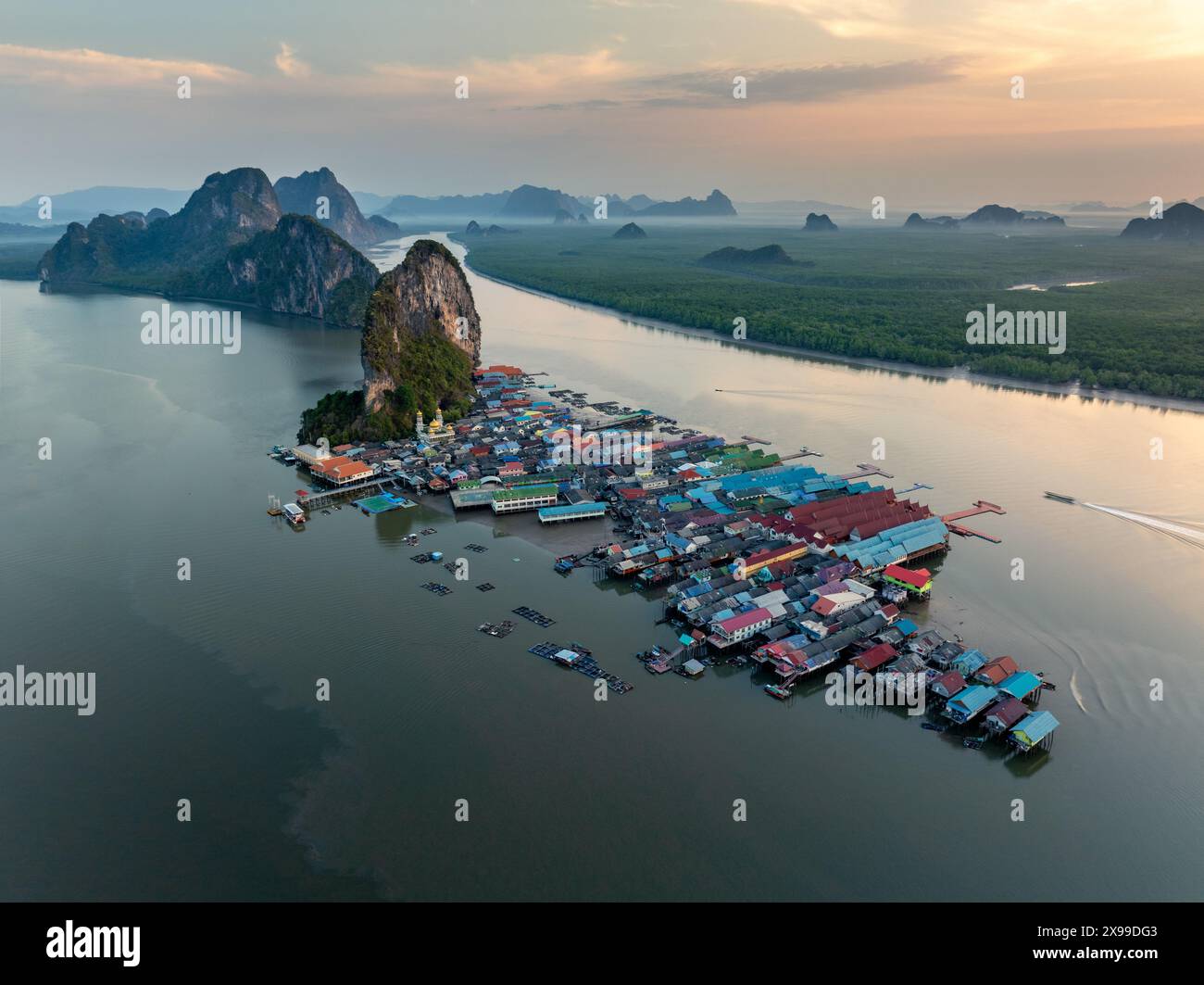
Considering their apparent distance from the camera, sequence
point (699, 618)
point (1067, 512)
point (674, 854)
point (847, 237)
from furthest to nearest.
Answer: point (847, 237)
point (1067, 512)
point (699, 618)
point (674, 854)

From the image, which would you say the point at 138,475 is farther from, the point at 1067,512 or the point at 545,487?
the point at 1067,512

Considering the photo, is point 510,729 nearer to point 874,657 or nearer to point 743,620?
point 743,620

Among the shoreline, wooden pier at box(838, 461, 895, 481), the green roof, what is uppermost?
the shoreline

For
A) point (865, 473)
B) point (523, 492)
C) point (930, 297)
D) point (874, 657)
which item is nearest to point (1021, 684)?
point (874, 657)

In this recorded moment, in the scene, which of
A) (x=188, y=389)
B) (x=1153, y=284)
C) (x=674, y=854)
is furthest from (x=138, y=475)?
(x=1153, y=284)

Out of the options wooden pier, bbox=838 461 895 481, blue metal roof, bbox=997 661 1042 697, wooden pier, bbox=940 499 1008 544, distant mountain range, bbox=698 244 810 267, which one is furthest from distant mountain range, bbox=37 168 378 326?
blue metal roof, bbox=997 661 1042 697

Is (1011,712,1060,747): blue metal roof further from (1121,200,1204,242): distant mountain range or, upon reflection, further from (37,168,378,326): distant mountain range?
(1121,200,1204,242): distant mountain range
